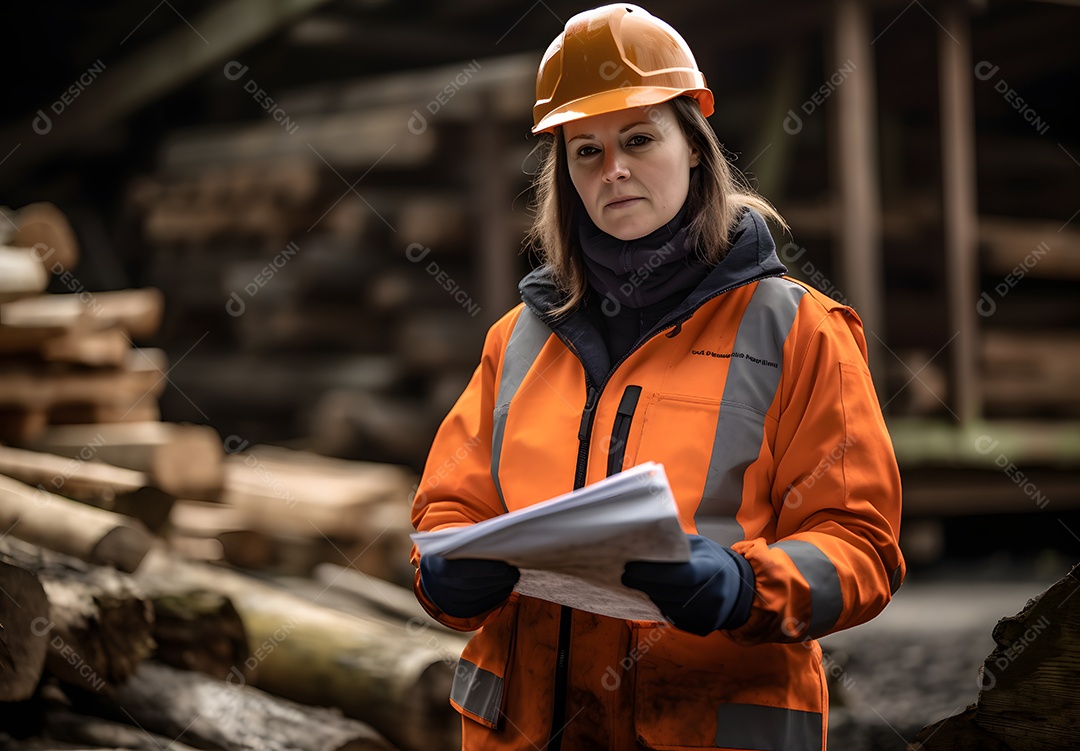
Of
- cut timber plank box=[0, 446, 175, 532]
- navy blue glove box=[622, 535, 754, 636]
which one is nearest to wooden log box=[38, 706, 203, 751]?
cut timber plank box=[0, 446, 175, 532]

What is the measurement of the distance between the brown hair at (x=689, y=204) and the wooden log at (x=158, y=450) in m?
3.48

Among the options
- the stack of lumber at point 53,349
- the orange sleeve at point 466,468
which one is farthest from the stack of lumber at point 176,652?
the orange sleeve at point 466,468

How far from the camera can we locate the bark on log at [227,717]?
3.34 m

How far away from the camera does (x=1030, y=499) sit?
7.37 meters

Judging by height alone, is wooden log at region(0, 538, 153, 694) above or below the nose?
below

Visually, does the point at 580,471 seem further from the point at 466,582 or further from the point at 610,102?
the point at 610,102

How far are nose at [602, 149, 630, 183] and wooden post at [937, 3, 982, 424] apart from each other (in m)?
5.22

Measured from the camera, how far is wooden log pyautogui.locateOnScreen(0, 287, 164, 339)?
17.8 feet

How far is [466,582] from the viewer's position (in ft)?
6.42

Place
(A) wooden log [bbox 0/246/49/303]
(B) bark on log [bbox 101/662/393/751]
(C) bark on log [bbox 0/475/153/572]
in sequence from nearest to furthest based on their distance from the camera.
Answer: (B) bark on log [bbox 101/662/393/751], (C) bark on log [bbox 0/475/153/572], (A) wooden log [bbox 0/246/49/303]

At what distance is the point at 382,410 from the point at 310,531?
7.30 ft

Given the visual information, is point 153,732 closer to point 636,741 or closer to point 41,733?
point 41,733

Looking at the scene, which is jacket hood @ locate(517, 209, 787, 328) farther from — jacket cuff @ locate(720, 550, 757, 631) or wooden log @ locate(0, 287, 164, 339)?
wooden log @ locate(0, 287, 164, 339)

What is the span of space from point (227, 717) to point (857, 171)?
4842mm
